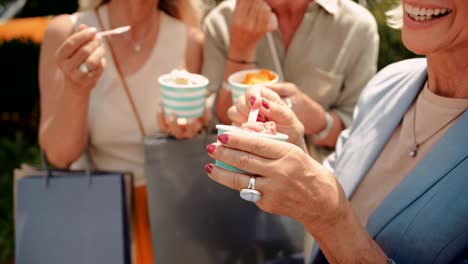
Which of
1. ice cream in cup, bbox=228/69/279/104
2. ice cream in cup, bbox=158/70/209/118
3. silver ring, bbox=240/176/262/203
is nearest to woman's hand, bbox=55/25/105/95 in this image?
ice cream in cup, bbox=158/70/209/118

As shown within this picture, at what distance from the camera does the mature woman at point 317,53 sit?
2.43m

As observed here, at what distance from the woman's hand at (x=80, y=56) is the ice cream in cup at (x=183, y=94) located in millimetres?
253

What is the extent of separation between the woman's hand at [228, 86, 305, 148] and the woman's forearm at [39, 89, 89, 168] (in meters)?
0.71

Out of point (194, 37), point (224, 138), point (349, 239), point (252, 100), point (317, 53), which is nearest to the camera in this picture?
point (224, 138)

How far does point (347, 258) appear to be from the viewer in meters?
1.58

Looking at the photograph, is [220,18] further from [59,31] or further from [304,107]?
[59,31]

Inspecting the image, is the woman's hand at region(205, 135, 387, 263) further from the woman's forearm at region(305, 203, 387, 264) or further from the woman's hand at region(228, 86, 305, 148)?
the woman's hand at region(228, 86, 305, 148)

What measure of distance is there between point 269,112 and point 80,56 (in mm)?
780

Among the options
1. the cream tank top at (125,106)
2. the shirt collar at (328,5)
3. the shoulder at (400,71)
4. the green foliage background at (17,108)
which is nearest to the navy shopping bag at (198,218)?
the cream tank top at (125,106)

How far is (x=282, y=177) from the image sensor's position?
1432 mm

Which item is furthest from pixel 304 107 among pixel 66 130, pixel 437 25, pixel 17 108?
pixel 17 108

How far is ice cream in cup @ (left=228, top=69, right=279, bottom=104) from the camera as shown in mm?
2102

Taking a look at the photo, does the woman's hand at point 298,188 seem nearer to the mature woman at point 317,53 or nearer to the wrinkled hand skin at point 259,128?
the wrinkled hand skin at point 259,128

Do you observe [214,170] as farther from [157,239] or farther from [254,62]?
[254,62]
